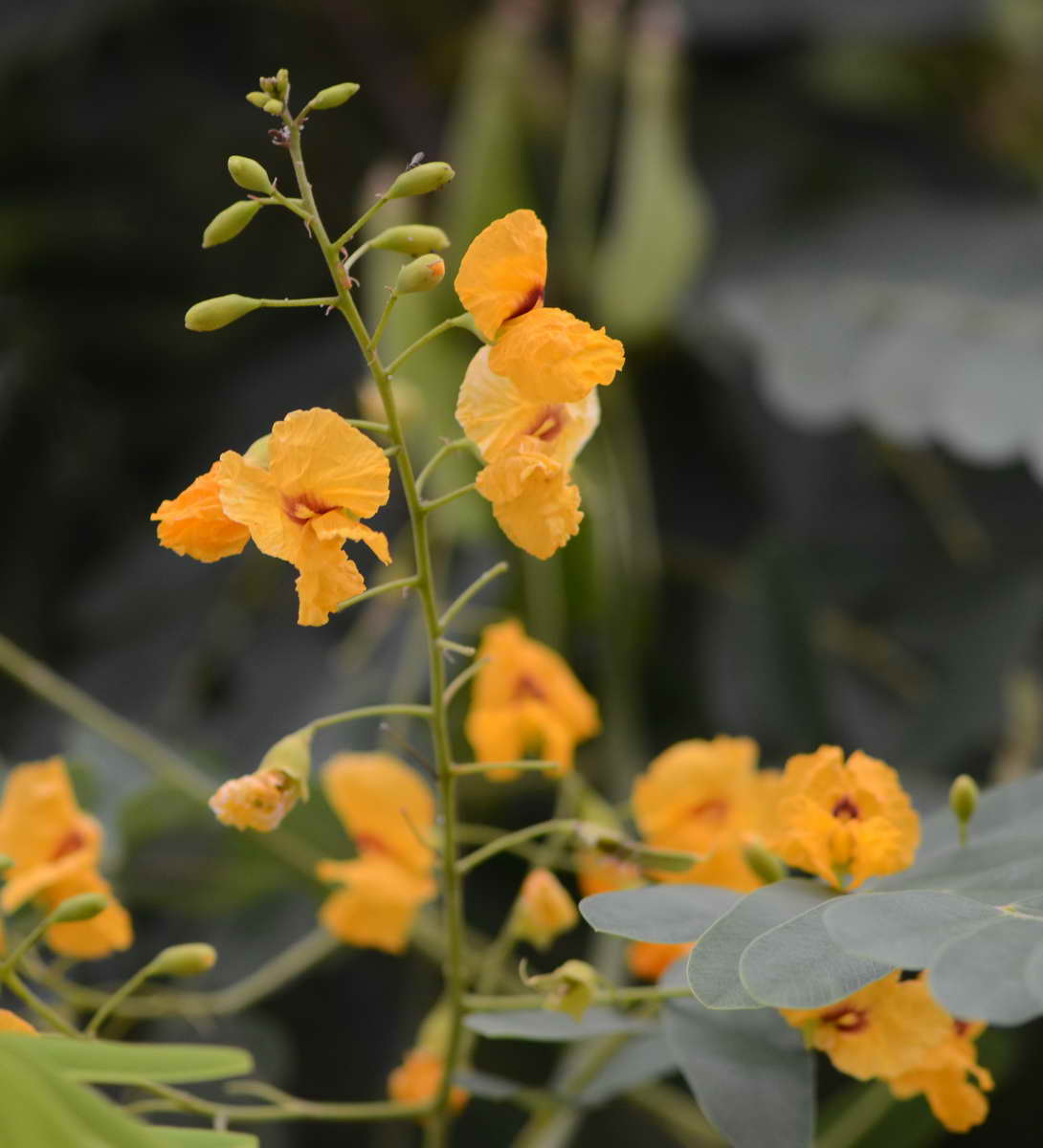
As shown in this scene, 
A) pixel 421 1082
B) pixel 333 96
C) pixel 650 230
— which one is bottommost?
pixel 421 1082

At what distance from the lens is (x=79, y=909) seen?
1.00 feet

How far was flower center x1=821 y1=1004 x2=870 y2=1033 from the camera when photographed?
0.29 metres

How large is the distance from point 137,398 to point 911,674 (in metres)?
0.45

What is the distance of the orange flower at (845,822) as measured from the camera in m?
0.30

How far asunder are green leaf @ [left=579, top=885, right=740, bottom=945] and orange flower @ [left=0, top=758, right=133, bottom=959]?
0.46 feet

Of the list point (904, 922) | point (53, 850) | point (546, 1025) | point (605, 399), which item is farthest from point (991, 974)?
point (605, 399)

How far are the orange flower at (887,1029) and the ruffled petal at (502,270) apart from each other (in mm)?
160

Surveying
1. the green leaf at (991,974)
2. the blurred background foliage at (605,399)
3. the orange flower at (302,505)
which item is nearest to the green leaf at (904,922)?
the green leaf at (991,974)

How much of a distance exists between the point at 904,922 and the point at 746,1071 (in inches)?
2.8

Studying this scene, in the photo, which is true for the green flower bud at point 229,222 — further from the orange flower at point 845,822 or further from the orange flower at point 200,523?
the orange flower at point 845,822

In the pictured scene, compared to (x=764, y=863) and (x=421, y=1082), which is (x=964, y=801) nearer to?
(x=764, y=863)

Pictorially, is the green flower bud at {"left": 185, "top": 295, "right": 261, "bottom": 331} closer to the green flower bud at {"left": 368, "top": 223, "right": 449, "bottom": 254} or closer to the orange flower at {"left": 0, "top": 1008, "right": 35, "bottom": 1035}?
the green flower bud at {"left": 368, "top": 223, "right": 449, "bottom": 254}

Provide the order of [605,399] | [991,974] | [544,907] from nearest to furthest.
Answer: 1. [991,974]
2. [544,907]
3. [605,399]

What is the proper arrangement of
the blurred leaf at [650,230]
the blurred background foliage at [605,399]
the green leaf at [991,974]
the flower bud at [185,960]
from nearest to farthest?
the green leaf at [991,974]
the flower bud at [185,960]
the blurred background foliage at [605,399]
the blurred leaf at [650,230]
